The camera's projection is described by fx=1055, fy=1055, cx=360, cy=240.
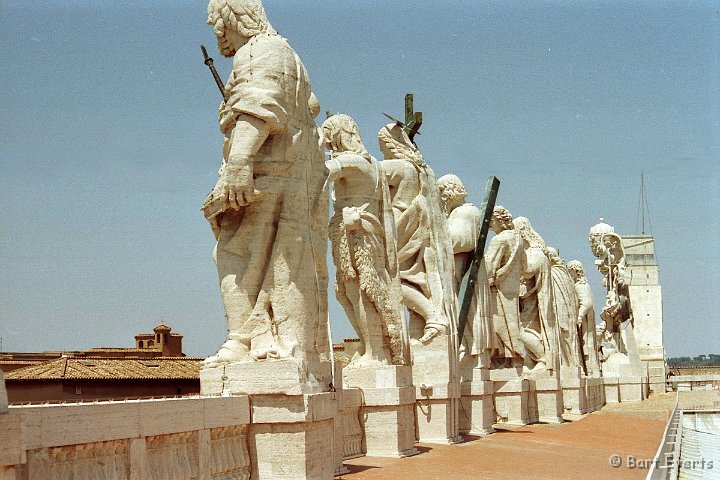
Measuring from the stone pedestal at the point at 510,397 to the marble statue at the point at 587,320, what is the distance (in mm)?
10396

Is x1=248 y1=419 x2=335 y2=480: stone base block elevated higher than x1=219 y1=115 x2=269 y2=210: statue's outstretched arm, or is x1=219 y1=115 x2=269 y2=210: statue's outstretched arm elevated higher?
x1=219 y1=115 x2=269 y2=210: statue's outstretched arm

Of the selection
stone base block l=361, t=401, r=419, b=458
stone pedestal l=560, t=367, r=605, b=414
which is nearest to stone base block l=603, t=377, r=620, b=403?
stone pedestal l=560, t=367, r=605, b=414

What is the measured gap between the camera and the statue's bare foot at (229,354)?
9.59 meters

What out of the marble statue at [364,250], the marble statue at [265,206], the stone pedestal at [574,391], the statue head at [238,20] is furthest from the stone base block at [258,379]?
the stone pedestal at [574,391]

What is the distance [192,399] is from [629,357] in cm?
2973

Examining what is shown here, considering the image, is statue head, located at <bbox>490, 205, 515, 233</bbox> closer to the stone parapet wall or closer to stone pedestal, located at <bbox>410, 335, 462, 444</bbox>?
stone pedestal, located at <bbox>410, 335, 462, 444</bbox>

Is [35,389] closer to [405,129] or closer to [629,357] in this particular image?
[405,129]

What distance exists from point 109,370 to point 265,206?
887cm

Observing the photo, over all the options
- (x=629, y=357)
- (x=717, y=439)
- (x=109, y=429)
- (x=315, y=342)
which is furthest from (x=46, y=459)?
→ (x=629, y=357)

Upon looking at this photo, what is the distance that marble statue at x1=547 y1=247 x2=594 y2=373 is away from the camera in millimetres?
27808

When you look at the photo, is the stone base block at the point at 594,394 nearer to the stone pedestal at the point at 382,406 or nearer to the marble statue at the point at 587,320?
the marble statue at the point at 587,320

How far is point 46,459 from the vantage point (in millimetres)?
6527

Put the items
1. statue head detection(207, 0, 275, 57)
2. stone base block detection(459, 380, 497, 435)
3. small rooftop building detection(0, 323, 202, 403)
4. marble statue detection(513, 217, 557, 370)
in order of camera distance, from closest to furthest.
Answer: statue head detection(207, 0, 275, 57) → small rooftop building detection(0, 323, 202, 403) → stone base block detection(459, 380, 497, 435) → marble statue detection(513, 217, 557, 370)

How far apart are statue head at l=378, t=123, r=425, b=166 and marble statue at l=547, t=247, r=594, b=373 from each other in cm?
1145
